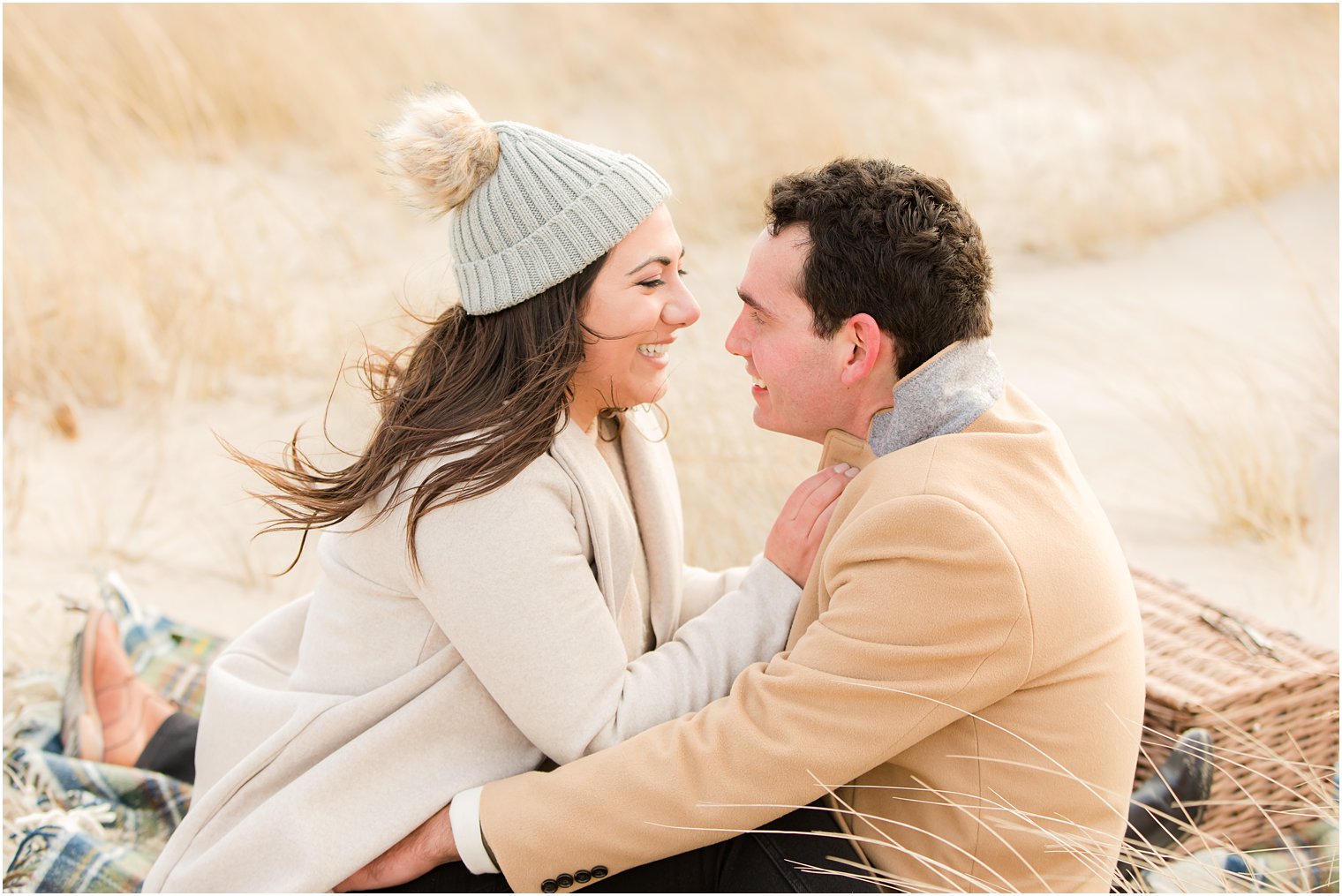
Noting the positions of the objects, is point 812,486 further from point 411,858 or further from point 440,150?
point 411,858

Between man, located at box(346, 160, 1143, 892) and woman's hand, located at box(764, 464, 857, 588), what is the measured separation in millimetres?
95

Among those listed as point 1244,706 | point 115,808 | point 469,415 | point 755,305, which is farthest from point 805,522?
point 115,808

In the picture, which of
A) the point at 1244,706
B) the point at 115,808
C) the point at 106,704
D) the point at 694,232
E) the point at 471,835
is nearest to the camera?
the point at 471,835

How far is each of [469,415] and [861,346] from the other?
882mm

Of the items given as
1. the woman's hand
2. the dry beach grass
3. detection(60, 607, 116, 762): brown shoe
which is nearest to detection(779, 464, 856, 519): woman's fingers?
the woman's hand

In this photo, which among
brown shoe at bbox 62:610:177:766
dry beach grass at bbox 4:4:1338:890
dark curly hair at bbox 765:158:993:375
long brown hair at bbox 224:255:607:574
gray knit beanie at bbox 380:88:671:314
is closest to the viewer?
dark curly hair at bbox 765:158:993:375

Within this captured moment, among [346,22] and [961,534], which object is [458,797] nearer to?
[961,534]

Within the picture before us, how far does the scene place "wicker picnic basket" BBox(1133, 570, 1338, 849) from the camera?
3352mm

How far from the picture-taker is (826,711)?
2.36 metres

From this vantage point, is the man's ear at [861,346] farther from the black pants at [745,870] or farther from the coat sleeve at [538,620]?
the black pants at [745,870]

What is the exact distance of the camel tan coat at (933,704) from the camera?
7.47 feet

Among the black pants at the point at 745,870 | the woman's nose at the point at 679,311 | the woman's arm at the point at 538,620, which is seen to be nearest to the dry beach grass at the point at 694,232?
the woman's nose at the point at 679,311

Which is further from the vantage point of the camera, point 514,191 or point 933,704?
point 514,191

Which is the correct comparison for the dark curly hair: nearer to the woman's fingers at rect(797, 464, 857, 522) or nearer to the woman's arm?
the woman's fingers at rect(797, 464, 857, 522)
